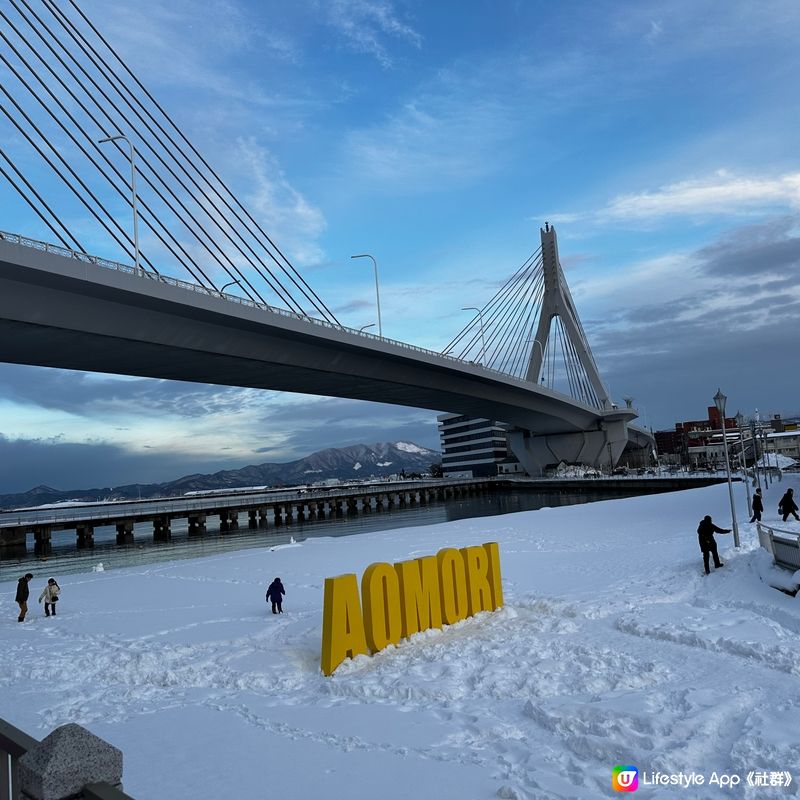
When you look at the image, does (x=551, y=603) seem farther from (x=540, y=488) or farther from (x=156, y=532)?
(x=540, y=488)

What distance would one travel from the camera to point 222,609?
1672 cm

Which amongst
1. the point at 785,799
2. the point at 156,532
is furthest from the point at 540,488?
the point at 785,799

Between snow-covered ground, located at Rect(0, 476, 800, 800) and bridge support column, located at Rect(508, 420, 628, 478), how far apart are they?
79.7 metres

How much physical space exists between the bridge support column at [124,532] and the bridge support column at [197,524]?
18.7ft

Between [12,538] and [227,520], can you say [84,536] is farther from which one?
[227,520]

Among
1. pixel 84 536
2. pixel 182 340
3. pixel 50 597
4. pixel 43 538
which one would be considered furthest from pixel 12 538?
pixel 50 597

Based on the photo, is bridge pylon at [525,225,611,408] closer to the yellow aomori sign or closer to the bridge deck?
the bridge deck

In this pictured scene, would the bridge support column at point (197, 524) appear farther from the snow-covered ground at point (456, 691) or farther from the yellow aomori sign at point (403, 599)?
the yellow aomori sign at point (403, 599)

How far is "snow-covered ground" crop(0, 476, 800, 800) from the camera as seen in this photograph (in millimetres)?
6500

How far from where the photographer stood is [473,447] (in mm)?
159125

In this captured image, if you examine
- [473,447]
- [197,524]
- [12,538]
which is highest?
[473,447]

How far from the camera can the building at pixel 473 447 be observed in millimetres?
153375

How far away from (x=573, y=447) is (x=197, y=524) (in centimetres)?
5534

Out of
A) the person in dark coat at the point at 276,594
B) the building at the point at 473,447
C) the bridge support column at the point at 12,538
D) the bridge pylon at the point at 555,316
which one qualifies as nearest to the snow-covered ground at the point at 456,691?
the person in dark coat at the point at 276,594
